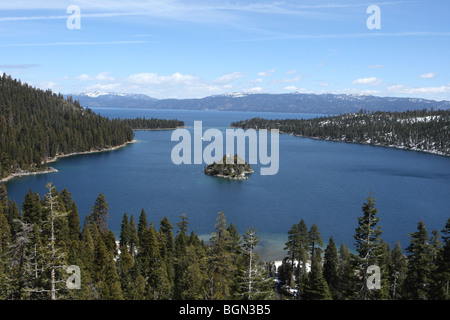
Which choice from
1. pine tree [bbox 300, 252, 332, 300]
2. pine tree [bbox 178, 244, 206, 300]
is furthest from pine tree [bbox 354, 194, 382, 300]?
pine tree [bbox 178, 244, 206, 300]

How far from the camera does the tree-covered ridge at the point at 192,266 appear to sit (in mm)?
20438

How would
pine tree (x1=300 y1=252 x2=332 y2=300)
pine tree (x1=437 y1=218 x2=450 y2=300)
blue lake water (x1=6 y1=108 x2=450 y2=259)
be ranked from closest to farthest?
1. pine tree (x1=437 y1=218 x2=450 y2=300)
2. pine tree (x1=300 y1=252 x2=332 y2=300)
3. blue lake water (x1=6 y1=108 x2=450 y2=259)

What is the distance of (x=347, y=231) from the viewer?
61.2 m

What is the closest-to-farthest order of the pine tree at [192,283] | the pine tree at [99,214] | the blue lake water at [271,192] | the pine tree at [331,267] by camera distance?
the pine tree at [192,283] → the pine tree at [331,267] → the pine tree at [99,214] → the blue lake water at [271,192]

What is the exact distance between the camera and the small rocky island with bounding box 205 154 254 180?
348 ft

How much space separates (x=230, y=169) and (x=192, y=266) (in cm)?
7786

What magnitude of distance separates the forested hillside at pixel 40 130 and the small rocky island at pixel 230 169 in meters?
52.0

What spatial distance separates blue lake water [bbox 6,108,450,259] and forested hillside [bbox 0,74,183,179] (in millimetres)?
9249

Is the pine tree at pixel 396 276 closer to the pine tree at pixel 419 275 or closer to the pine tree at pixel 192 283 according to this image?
the pine tree at pixel 419 275

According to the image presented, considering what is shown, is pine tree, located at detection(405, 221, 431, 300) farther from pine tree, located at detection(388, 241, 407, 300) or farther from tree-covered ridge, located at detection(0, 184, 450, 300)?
pine tree, located at detection(388, 241, 407, 300)

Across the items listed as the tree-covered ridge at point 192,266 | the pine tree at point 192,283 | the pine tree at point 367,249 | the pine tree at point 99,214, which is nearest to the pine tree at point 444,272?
the tree-covered ridge at point 192,266

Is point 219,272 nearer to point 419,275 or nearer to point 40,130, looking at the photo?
point 419,275
